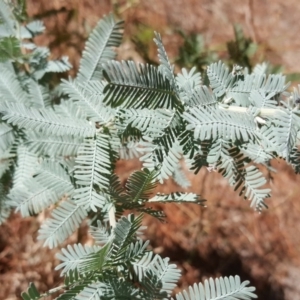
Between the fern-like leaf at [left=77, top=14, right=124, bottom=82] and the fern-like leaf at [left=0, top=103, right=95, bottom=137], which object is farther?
the fern-like leaf at [left=77, top=14, right=124, bottom=82]

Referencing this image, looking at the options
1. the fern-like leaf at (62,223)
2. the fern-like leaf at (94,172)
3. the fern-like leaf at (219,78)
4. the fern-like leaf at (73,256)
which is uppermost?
the fern-like leaf at (219,78)

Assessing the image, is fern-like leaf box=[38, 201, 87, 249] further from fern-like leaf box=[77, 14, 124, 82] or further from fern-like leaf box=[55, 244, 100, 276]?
fern-like leaf box=[77, 14, 124, 82]

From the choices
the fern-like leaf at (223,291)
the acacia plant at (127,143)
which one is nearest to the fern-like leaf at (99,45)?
the acacia plant at (127,143)

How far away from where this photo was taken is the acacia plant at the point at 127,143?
21.5 inches

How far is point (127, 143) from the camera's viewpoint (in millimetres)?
820

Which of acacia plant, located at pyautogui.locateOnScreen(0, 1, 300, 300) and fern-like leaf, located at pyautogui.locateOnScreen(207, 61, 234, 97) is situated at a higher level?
fern-like leaf, located at pyautogui.locateOnScreen(207, 61, 234, 97)

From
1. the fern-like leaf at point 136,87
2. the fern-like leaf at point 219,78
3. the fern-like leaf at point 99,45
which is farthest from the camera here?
the fern-like leaf at point 99,45

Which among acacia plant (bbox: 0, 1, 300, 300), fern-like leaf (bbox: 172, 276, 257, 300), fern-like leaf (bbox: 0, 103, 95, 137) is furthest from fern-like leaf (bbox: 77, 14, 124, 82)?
fern-like leaf (bbox: 172, 276, 257, 300)

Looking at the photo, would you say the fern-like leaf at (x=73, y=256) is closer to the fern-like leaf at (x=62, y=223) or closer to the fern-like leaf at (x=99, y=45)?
the fern-like leaf at (x=62, y=223)

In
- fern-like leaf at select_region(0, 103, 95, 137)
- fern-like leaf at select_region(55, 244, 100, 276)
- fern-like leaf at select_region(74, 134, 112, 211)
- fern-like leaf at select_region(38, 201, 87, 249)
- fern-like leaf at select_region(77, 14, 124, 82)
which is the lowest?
fern-like leaf at select_region(55, 244, 100, 276)

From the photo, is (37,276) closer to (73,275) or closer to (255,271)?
(255,271)

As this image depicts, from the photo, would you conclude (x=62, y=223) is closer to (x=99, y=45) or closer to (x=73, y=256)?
(x=73, y=256)

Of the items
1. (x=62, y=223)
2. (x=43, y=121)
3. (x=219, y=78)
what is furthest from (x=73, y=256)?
(x=219, y=78)

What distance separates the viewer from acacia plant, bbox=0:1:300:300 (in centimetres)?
55
